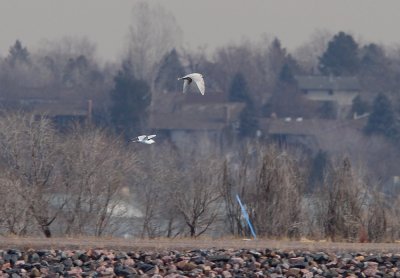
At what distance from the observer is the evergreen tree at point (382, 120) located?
9531 cm

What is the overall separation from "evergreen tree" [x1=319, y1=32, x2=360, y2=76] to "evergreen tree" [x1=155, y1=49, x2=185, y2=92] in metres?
10.8

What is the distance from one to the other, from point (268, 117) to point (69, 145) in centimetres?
6716

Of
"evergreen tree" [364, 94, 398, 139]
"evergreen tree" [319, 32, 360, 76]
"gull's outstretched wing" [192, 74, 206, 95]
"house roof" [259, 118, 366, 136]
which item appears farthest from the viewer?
"evergreen tree" [319, 32, 360, 76]

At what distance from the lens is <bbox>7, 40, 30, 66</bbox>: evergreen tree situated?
132 meters

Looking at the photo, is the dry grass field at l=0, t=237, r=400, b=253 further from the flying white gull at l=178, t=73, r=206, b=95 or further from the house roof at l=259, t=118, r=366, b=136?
the house roof at l=259, t=118, r=366, b=136

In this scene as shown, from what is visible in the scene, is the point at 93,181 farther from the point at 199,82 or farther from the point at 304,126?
the point at 304,126

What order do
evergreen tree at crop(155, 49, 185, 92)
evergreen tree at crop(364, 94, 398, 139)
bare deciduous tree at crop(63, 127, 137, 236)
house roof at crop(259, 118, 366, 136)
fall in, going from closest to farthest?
bare deciduous tree at crop(63, 127, 137, 236) → evergreen tree at crop(364, 94, 398, 139) → house roof at crop(259, 118, 366, 136) → evergreen tree at crop(155, 49, 185, 92)

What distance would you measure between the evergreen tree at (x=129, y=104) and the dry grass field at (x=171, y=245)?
57481 mm

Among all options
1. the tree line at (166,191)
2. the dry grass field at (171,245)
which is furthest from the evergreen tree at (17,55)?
the dry grass field at (171,245)

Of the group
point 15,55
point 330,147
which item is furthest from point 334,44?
point 15,55

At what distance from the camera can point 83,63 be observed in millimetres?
128500

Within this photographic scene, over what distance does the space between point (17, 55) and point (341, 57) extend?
30177 mm

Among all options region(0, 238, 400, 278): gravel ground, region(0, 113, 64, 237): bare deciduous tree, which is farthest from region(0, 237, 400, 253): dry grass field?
region(0, 113, 64, 237): bare deciduous tree

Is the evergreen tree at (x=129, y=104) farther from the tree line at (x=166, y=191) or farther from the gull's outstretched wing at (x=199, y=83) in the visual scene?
the gull's outstretched wing at (x=199, y=83)
